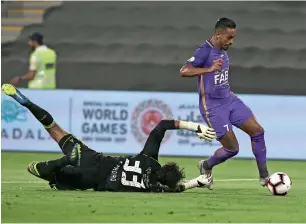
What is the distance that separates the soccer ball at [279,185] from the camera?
1158cm

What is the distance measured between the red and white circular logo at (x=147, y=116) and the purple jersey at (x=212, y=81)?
643cm

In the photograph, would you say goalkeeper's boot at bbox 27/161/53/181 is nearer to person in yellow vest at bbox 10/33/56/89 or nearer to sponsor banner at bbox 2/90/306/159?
sponsor banner at bbox 2/90/306/159

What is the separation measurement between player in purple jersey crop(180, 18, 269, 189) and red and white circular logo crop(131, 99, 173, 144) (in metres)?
6.42

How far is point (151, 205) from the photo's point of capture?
10.0m

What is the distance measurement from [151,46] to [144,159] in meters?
12.5

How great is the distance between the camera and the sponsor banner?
18.5m

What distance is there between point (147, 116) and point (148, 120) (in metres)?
0.08

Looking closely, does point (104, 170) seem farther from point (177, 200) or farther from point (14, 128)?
point (14, 128)

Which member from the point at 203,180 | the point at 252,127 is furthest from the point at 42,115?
the point at 252,127

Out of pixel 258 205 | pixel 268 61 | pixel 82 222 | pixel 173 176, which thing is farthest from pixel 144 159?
pixel 268 61

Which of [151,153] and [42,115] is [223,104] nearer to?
[151,153]

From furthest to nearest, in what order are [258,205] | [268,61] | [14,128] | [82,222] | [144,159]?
[268,61]
[14,128]
[144,159]
[258,205]
[82,222]

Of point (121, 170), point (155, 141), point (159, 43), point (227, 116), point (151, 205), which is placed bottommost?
point (151, 205)

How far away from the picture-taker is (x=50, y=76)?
20.2 meters
